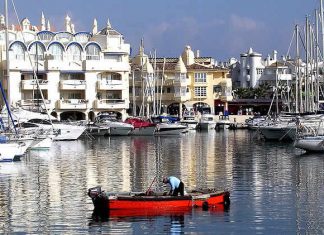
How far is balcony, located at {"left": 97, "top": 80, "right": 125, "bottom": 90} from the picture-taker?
107938 mm

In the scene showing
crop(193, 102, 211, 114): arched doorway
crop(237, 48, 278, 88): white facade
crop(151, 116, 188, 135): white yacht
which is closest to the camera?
crop(151, 116, 188, 135): white yacht

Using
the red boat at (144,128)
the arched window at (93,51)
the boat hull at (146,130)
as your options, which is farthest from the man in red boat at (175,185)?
the arched window at (93,51)

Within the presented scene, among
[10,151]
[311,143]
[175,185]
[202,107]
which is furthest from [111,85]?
[175,185]

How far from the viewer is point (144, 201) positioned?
3159 centimetres

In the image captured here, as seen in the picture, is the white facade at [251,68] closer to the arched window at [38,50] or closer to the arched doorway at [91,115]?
the arched doorway at [91,115]

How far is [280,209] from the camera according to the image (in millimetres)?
32938

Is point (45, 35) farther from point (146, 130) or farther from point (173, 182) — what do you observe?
point (173, 182)

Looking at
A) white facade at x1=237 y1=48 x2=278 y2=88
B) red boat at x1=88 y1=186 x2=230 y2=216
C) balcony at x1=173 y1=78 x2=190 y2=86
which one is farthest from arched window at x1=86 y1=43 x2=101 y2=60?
red boat at x1=88 y1=186 x2=230 y2=216

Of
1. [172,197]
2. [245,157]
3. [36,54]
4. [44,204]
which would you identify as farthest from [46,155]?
[36,54]

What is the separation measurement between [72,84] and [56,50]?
17.1 feet

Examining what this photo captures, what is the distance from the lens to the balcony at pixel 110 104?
10694 centimetres

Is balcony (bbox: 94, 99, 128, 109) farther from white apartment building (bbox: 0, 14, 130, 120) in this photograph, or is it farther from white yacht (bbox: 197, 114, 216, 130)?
white yacht (bbox: 197, 114, 216, 130)

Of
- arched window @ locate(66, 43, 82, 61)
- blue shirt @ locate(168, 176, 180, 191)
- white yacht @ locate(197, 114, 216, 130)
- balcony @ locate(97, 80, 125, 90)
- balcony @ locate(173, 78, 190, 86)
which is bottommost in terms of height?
blue shirt @ locate(168, 176, 180, 191)

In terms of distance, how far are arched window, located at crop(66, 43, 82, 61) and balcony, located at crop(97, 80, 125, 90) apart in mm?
4779
